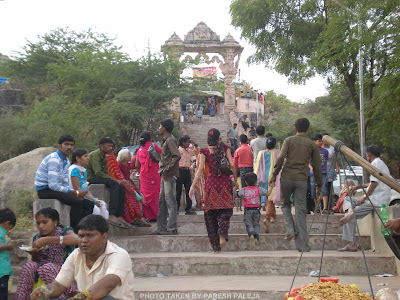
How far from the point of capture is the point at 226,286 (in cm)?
671

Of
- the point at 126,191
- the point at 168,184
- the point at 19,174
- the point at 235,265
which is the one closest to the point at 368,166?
the point at 235,265

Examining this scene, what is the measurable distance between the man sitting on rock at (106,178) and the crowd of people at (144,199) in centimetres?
2

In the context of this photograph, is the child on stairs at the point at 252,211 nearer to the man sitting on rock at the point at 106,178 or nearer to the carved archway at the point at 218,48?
the man sitting on rock at the point at 106,178

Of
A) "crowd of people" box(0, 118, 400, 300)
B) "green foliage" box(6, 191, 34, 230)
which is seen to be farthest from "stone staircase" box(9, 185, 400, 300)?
"green foliage" box(6, 191, 34, 230)

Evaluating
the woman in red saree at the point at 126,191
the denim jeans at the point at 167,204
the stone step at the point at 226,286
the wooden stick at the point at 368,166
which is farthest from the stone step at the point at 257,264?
the wooden stick at the point at 368,166

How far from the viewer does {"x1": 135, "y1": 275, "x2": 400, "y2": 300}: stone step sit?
635cm

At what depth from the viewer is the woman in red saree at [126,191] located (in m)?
9.22

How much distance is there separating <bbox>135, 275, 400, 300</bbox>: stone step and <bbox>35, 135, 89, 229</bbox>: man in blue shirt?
4.80ft

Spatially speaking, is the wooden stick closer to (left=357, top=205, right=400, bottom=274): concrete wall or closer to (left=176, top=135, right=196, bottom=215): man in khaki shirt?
(left=357, top=205, right=400, bottom=274): concrete wall

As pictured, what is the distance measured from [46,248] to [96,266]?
1.72 metres

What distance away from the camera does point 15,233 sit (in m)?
8.38

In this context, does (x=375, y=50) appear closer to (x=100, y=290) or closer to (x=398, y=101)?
(x=398, y=101)

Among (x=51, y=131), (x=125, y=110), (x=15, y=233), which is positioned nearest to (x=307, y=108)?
(x=125, y=110)

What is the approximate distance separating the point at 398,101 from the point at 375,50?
4.44ft
